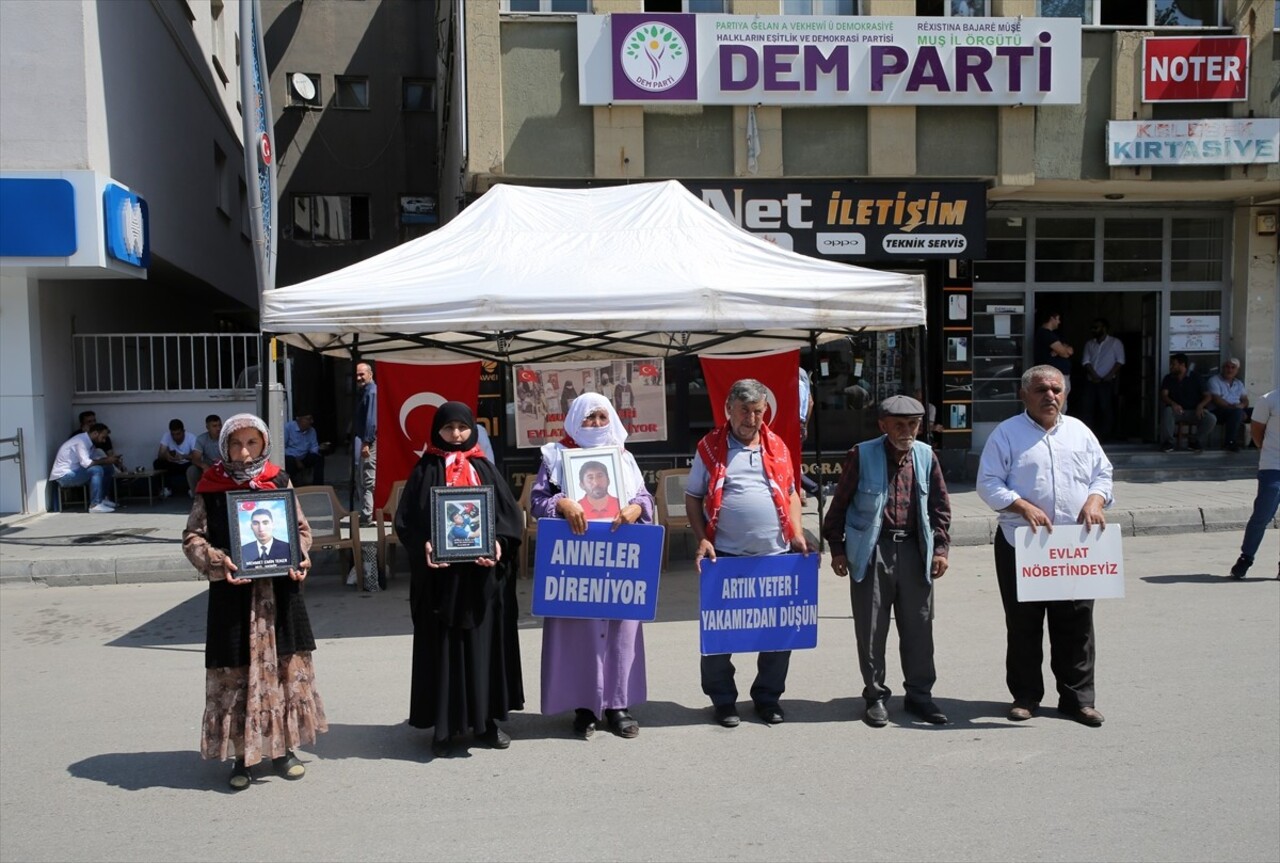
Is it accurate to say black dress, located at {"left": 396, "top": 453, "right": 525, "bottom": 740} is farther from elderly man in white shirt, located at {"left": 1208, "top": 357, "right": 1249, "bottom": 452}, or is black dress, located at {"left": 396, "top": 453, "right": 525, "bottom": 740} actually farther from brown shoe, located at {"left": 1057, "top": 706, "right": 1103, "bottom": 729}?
elderly man in white shirt, located at {"left": 1208, "top": 357, "right": 1249, "bottom": 452}

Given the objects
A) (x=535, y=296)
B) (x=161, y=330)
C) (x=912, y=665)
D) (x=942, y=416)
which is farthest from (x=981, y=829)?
(x=161, y=330)

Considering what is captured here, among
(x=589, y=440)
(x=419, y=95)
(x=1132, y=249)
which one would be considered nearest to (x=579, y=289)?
(x=589, y=440)

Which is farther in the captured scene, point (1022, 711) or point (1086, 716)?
point (1022, 711)

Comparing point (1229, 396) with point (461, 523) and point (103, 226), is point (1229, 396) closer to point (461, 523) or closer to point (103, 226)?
point (461, 523)

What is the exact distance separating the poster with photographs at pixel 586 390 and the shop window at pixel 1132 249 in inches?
358

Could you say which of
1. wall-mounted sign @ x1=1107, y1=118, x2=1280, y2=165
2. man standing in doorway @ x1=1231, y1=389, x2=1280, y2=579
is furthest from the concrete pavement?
wall-mounted sign @ x1=1107, y1=118, x2=1280, y2=165

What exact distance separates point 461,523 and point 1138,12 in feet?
40.8

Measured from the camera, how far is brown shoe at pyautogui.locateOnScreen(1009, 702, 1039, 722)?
18.1 feet

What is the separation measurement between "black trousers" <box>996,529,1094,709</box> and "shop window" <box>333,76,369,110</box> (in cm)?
2517

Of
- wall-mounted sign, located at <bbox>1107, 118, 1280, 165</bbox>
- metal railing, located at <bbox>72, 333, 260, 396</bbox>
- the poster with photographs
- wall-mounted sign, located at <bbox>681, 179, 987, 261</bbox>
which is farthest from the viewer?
metal railing, located at <bbox>72, 333, 260, 396</bbox>

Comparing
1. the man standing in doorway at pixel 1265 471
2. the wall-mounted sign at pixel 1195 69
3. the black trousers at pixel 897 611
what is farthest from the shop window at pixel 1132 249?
the black trousers at pixel 897 611

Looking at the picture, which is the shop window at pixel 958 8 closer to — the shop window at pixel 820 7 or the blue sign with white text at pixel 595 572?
the shop window at pixel 820 7

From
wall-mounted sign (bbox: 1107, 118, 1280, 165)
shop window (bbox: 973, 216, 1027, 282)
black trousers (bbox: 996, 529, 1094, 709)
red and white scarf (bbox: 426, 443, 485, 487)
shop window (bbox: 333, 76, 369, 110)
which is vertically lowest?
black trousers (bbox: 996, 529, 1094, 709)

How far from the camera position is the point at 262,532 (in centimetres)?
466
